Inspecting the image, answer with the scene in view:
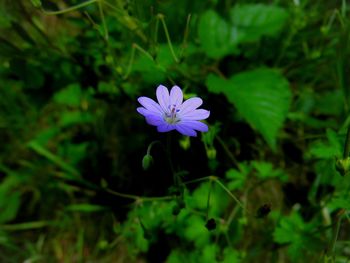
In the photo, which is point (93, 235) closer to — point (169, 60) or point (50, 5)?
point (169, 60)

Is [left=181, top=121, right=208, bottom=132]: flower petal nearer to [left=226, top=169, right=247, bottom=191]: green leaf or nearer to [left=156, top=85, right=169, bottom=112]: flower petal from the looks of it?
[left=156, top=85, right=169, bottom=112]: flower petal

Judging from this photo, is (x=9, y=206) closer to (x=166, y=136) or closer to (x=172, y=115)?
(x=166, y=136)

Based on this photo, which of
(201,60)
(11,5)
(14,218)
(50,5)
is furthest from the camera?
(11,5)

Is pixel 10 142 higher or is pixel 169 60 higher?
pixel 169 60

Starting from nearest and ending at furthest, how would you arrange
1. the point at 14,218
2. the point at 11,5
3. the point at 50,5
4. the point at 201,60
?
the point at 50,5
the point at 201,60
the point at 14,218
the point at 11,5

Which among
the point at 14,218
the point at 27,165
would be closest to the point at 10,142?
the point at 27,165

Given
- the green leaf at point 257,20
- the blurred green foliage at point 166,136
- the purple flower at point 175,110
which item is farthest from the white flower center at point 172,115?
the green leaf at point 257,20

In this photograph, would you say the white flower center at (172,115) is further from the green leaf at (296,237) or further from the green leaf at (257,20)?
the green leaf at (257,20)
